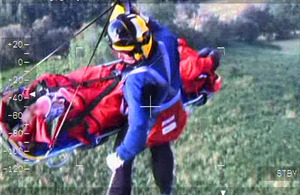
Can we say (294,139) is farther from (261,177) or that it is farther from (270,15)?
(270,15)

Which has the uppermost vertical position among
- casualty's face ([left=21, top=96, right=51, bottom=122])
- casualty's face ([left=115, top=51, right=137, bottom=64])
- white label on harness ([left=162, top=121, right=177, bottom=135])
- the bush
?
the bush

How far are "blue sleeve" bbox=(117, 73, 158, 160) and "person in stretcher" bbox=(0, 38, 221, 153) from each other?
4 centimetres

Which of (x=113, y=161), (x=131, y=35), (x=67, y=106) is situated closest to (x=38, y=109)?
(x=67, y=106)

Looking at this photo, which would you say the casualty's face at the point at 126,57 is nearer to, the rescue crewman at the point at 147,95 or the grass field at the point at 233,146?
the rescue crewman at the point at 147,95

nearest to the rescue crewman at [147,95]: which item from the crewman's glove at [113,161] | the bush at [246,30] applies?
the crewman's glove at [113,161]

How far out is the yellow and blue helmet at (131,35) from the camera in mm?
2877

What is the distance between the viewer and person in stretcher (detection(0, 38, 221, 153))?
2.95m

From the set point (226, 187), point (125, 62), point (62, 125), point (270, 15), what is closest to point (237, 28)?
point (270, 15)

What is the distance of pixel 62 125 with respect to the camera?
2.95 metres

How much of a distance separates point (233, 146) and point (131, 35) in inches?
31.3

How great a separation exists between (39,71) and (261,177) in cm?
128

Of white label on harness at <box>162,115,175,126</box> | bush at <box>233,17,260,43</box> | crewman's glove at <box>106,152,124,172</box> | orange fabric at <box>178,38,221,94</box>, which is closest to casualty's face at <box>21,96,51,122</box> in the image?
crewman's glove at <box>106,152,124,172</box>

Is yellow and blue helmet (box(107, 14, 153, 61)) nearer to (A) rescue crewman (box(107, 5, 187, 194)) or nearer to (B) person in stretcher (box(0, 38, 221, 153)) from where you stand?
(A) rescue crewman (box(107, 5, 187, 194))

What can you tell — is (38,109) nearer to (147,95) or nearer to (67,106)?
(67,106)
